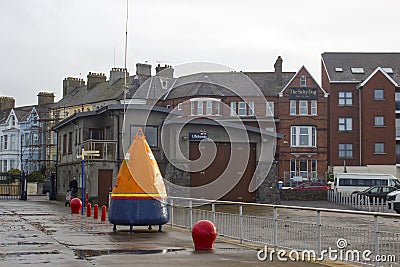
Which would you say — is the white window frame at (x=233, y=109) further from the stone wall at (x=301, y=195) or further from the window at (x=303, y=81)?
the stone wall at (x=301, y=195)

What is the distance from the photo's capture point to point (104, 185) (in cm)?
3816

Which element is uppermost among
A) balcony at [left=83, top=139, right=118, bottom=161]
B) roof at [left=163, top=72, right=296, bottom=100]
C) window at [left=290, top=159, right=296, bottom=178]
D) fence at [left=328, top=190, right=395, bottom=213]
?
roof at [left=163, top=72, right=296, bottom=100]

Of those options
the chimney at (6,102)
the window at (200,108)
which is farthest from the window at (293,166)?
the chimney at (6,102)

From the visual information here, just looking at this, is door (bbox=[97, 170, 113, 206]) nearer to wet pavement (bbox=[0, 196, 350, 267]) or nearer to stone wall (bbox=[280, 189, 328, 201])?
stone wall (bbox=[280, 189, 328, 201])

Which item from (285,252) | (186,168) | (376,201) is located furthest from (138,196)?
(376,201)

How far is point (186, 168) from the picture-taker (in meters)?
39.0

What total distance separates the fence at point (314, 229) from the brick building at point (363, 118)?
Answer: 163 ft

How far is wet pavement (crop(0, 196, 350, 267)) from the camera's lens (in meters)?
12.5

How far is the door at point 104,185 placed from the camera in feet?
125

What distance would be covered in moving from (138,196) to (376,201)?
29.3m

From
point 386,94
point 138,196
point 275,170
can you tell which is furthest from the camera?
point 386,94

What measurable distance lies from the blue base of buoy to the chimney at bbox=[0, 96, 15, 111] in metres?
81.8

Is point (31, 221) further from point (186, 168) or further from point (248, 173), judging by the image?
point (248, 173)

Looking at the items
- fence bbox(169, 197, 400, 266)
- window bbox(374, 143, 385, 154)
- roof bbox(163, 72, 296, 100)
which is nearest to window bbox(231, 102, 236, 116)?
roof bbox(163, 72, 296, 100)
